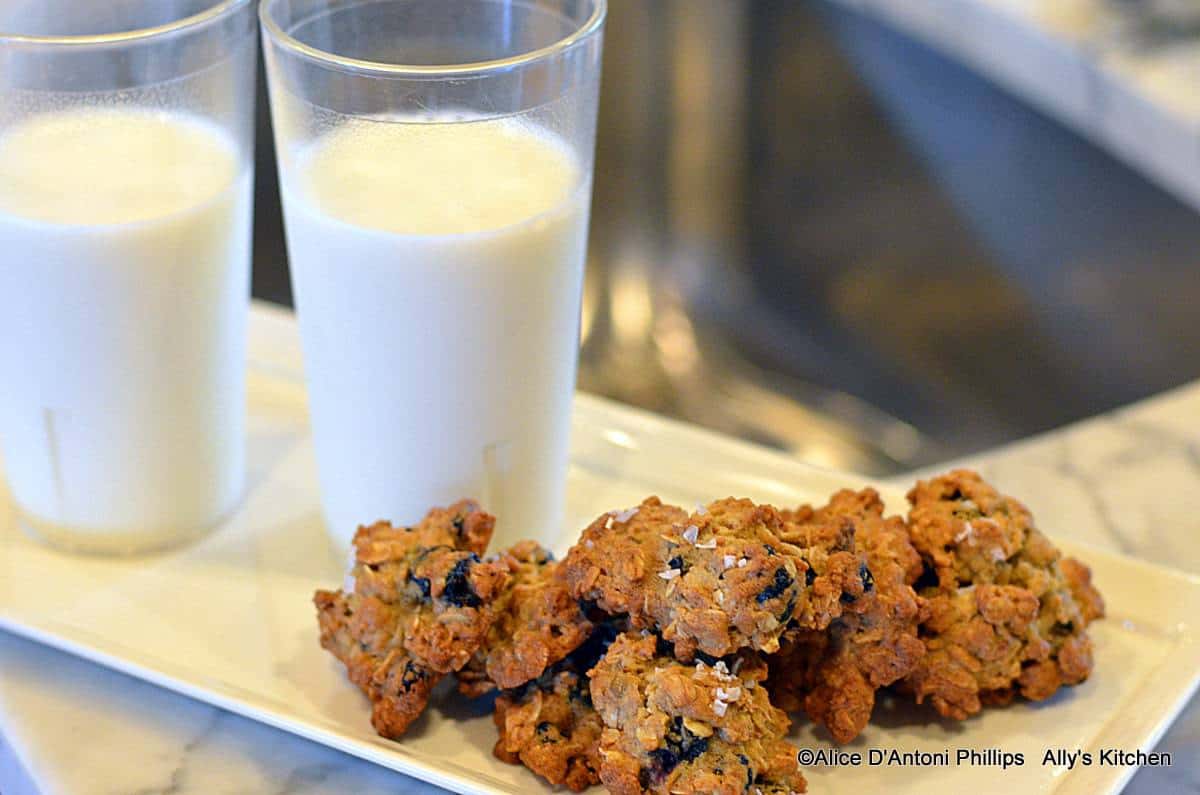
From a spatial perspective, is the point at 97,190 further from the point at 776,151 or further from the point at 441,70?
the point at 776,151

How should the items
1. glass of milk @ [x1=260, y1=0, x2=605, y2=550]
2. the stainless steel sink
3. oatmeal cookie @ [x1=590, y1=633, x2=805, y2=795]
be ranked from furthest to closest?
the stainless steel sink → glass of milk @ [x1=260, y1=0, x2=605, y2=550] → oatmeal cookie @ [x1=590, y1=633, x2=805, y2=795]

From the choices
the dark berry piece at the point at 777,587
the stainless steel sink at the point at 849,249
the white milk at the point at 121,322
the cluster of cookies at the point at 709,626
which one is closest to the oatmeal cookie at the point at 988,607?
the cluster of cookies at the point at 709,626

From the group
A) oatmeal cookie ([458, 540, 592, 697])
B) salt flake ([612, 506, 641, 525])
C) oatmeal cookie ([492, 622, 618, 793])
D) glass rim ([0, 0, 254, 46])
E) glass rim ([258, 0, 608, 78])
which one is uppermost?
glass rim ([258, 0, 608, 78])

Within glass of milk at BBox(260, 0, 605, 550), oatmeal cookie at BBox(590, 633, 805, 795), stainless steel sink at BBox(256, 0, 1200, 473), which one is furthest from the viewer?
stainless steel sink at BBox(256, 0, 1200, 473)

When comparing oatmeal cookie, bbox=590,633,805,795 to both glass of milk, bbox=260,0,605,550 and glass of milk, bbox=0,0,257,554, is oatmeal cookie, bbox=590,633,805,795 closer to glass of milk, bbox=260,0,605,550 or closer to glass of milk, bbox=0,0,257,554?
glass of milk, bbox=260,0,605,550

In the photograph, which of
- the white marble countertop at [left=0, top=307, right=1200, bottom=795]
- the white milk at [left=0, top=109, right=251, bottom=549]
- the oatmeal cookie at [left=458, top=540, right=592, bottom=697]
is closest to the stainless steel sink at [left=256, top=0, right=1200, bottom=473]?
the white marble countertop at [left=0, top=307, right=1200, bottom=795]

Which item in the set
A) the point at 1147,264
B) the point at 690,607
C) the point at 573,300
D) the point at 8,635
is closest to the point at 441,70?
the point at 573,300

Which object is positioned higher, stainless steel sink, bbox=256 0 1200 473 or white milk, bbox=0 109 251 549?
white milk, bbox=0 109 251 549
